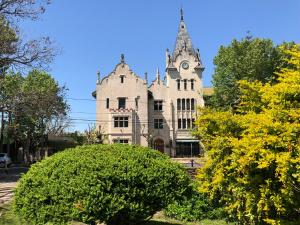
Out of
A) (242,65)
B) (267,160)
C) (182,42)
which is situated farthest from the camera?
(182,42)

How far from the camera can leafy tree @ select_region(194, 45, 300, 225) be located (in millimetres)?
6148

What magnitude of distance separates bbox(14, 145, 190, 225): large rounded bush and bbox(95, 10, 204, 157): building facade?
4529 cm

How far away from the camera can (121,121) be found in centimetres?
5362

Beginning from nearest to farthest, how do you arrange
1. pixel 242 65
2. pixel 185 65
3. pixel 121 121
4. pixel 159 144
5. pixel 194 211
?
1. pixel 194 211
2. pixel 242 65
3. pixel 121 121
4. pixel 159 144
5. pixel 185 65

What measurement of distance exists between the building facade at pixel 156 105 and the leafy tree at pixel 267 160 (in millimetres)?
45159

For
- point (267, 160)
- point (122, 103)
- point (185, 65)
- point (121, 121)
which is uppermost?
point (185, 65)

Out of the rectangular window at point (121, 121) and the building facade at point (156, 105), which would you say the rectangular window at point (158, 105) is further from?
the rectangular window at point (121, 121)

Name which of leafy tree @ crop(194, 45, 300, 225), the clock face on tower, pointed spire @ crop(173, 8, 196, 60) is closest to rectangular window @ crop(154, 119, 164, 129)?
the clock face on tower

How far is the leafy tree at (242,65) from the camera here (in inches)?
1740

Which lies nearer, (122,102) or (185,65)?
(122,102)

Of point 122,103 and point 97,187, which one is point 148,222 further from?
point 122,103

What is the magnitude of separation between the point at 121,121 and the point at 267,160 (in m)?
47.7

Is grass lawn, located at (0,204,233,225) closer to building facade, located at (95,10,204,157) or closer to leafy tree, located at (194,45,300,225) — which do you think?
leafy tree, located at (194,45,300,225)

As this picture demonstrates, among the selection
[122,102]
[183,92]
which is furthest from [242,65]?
[122,102]
